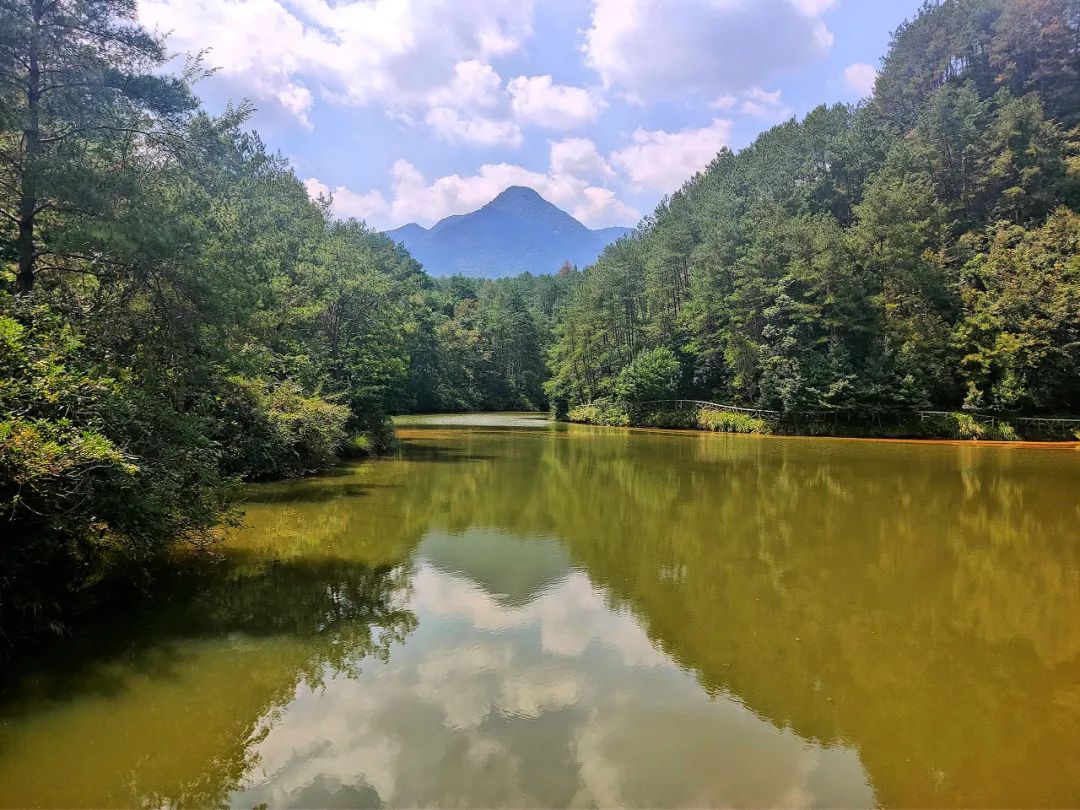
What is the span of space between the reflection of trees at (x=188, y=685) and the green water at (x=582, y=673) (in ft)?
0.08

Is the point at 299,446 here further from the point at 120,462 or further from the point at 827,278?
the point at 827,278

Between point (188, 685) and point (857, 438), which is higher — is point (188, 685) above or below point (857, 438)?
below

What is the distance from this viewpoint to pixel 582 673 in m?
5.84

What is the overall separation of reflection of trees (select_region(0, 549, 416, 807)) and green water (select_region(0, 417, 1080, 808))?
3cm

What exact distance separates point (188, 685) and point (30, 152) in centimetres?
666

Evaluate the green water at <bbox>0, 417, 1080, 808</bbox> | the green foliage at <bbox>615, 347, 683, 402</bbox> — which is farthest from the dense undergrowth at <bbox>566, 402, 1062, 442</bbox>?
the green water at <bbox>0, 417, 1080, 808</bbox>

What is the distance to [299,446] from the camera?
18.0m

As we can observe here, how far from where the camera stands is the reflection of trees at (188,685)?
13.6ft

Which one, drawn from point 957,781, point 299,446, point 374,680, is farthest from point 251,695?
point 299,446

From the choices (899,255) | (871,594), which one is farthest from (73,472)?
(899,255)

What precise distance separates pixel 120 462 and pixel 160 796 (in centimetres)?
305

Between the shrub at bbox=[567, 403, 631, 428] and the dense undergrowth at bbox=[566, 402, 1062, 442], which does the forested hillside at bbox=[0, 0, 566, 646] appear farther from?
the shrub at bbox=[567, 403, 631, 428]

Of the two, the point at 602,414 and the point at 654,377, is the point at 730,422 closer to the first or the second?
the point at 654,377

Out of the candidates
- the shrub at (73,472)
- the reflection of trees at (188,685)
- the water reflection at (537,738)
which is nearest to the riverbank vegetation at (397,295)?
the shrub at (73,472)
